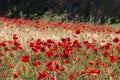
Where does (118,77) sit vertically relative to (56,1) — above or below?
below

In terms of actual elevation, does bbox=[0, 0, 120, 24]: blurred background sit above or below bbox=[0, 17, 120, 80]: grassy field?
above

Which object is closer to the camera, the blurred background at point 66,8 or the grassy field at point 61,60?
the grassy field at point 61,60

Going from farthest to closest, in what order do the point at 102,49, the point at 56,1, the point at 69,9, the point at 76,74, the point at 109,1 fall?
the point at 109,1
the point at 56,1
the point at 69,9
the point at 102,49
the point at 76,74

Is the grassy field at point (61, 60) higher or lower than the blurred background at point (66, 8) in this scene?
lower

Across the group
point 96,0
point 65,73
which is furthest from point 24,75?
point 96,0

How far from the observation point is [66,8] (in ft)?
77.3

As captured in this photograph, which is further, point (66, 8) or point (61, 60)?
point (66, 8)

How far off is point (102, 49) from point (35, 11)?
53.4ft

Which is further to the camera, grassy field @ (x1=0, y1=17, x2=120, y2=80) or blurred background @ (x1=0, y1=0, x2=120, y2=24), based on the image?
blurred background @ (x1=0, y1=0, x2=120, y2=24)

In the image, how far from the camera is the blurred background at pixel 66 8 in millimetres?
20812

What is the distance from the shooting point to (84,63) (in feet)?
16.4

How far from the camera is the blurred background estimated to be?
68.3ft

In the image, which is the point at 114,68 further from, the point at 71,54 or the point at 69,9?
the point at 69,9

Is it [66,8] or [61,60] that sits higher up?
[66,8]
